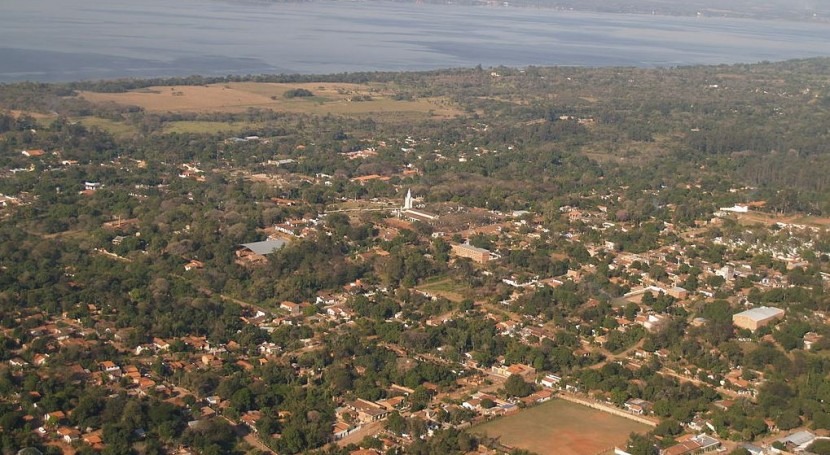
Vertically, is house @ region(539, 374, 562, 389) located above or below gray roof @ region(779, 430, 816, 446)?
below

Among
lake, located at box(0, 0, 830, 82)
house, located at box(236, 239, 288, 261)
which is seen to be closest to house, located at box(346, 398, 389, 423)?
house, located at box(236, 239, 288, 261)

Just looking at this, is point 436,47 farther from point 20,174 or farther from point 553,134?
point 20,174

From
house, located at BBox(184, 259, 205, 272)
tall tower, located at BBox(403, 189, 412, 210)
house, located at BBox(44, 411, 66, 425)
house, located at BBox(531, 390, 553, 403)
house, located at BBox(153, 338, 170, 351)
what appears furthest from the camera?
tall tower, located at BBox(403, 189, 412, 210)

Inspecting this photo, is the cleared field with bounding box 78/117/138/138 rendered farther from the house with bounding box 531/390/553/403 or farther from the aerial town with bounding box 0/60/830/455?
the house with bounding box 531/390/553/403

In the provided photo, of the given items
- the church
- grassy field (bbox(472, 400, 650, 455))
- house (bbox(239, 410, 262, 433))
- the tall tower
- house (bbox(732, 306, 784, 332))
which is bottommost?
grassy field (bbox(472, 400, 650, 455))

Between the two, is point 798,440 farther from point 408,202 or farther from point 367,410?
point 408,202

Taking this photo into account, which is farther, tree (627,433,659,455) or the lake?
the lake

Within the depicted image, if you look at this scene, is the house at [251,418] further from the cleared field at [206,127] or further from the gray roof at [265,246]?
the cleared field at [206,127]

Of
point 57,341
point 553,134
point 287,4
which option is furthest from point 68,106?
point 287,4
